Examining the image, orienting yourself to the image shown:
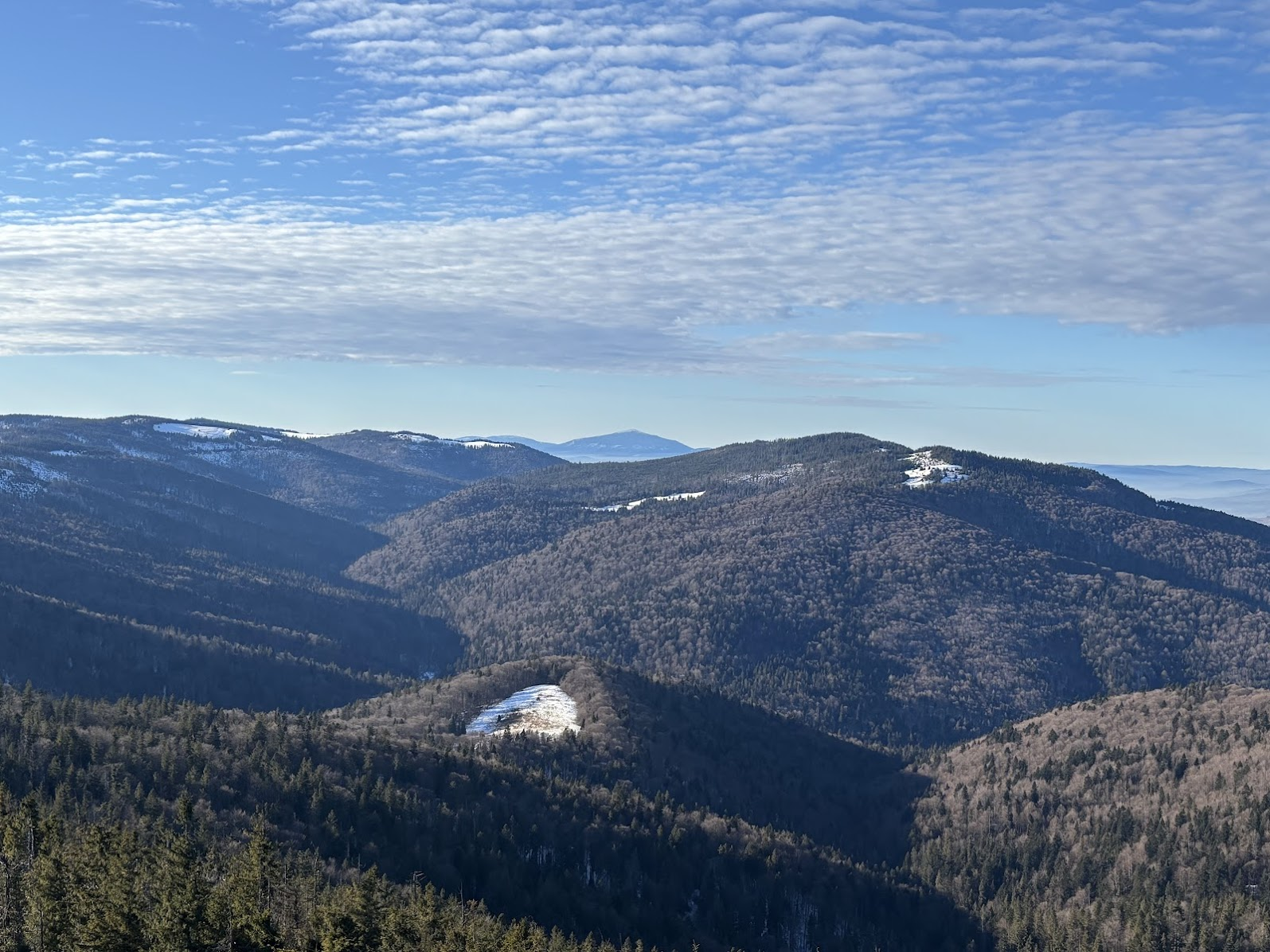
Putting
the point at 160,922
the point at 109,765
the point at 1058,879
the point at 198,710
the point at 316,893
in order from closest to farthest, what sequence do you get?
the point at 160,922
the point at 316,893
the point at 109,765
the point at 198,710
the point at 1058,879

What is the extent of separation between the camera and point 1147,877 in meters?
183

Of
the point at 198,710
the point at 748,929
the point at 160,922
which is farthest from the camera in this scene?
→ the point at 198,710

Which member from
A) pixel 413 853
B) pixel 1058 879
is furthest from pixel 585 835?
pixel 1058 879

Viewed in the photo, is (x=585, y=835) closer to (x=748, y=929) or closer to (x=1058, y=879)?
(x=748, y=929)

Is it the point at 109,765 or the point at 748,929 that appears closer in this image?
the point at 109,765

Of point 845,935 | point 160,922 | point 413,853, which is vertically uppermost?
point 160,922

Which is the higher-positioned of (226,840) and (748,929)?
(226,840)

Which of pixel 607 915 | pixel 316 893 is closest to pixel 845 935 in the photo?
pixel 607 915

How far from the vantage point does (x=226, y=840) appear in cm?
12712

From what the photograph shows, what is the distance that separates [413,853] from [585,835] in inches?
1299

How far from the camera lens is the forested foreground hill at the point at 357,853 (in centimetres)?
8562

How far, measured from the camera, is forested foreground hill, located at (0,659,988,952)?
85.6 meters

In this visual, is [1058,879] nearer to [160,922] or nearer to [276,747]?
[276,747]

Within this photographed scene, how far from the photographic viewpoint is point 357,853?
463 ft
